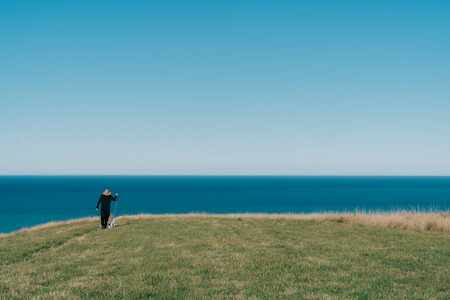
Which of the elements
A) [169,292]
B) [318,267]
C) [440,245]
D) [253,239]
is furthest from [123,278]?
[440,245]

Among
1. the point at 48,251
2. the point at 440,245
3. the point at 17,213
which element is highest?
the point at 440,245

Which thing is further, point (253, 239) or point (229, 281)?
point (253, 239)

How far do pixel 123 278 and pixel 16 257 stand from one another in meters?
5.72

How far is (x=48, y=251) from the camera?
11344mm

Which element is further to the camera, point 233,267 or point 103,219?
point 103,219

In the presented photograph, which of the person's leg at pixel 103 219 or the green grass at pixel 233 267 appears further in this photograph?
the person's leg at pixel 103 219

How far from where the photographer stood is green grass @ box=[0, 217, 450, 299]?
663cm

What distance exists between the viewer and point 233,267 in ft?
28.0

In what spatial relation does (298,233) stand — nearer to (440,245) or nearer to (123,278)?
(440,245)

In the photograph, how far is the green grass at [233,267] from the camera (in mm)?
6629

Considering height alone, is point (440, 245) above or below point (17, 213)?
above

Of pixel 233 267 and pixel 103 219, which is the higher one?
→ pixel 233 267

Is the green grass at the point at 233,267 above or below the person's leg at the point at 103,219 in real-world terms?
above

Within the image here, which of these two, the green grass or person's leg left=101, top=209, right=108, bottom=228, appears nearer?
the green grass
